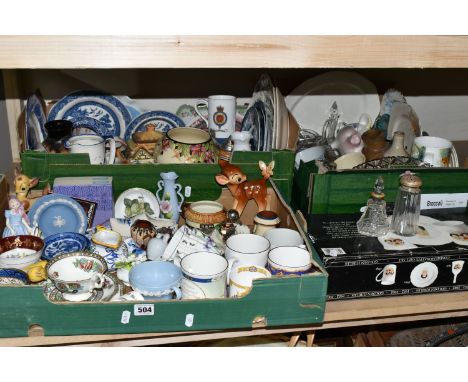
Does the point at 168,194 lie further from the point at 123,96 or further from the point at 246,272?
the point at 123,96

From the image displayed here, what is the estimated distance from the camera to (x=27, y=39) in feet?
2.33

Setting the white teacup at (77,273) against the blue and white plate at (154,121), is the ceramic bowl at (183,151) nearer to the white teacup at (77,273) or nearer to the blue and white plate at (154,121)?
the blue and white plate at (154,121)

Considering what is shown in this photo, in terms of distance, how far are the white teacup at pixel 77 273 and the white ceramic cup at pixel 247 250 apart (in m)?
0.22

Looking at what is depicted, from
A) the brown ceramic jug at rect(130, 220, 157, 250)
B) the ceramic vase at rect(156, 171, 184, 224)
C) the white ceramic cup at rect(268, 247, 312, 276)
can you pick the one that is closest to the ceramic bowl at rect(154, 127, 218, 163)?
the ceramic vase at rect(156, 171, 184, 224)

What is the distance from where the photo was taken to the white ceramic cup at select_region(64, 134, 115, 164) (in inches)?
43.5

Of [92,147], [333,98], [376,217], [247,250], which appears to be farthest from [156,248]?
[333,98]

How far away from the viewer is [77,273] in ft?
2.90

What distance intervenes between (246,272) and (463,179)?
0.51 m

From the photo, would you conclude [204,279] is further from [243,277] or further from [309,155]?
[309,155]

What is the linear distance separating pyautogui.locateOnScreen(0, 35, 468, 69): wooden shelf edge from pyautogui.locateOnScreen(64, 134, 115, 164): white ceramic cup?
39 centimetres

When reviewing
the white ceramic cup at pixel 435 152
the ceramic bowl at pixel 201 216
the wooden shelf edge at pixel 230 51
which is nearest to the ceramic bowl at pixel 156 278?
the ceramic bowl at pixel 201 216

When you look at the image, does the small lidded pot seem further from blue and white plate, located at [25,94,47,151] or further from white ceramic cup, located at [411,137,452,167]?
blue and white plate, located at [25,94,47,151]

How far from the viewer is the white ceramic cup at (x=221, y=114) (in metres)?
1.28

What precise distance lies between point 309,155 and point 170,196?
33 cm
